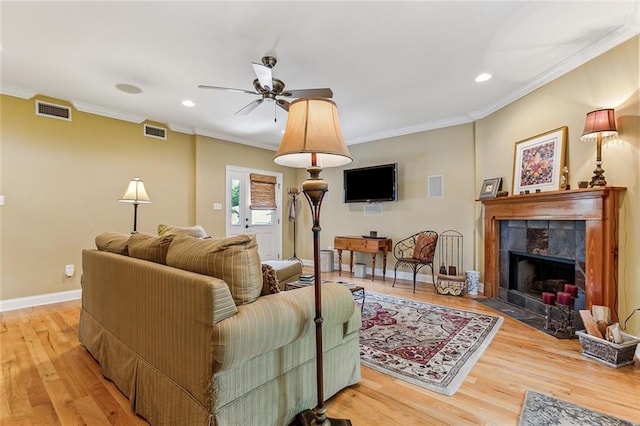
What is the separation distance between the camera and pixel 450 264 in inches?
187

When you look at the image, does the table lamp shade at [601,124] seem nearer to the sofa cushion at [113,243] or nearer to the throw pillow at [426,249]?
the throw pillow at [426,249]

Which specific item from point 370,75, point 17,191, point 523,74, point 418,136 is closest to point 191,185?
point 17,191

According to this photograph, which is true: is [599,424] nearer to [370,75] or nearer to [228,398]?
[228,398]

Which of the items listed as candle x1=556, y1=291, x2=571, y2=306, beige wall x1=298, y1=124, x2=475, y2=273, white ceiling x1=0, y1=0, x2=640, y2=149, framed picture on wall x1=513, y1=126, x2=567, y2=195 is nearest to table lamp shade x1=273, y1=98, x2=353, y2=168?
white ceiling x1=0, y1=0, x2=640, y2=149

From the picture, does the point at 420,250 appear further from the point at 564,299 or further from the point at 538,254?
the point at 564,299

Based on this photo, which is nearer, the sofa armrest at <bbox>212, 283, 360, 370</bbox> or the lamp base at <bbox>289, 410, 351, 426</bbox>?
the sofa armrest at <bbox>212, 283, 360, 370</bbox>

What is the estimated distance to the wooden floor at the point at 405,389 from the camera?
1.66 meters

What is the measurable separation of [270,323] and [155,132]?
457 centimetres

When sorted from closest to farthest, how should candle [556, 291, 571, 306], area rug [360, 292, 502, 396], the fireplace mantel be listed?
area rug [360, 292, 502, 396] → the fireplace mantel → candle [556, 291, 571, 306]

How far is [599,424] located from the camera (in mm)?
1580

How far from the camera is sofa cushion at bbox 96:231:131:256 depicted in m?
2.23

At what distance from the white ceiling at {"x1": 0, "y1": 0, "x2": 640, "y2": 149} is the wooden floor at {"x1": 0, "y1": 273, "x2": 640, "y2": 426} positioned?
2.66 metres

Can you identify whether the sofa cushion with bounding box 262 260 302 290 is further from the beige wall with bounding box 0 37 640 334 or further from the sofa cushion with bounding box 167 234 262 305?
the beige wall with bounding box 0 37 640 334

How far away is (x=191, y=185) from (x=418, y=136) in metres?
4.06
